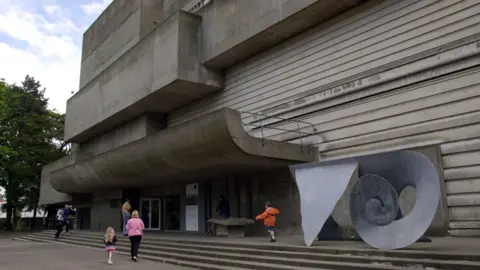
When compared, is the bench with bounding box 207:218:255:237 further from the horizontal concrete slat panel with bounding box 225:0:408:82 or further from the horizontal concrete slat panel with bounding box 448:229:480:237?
the horizontal concrete slat panel with bounding box 448:229:480:237

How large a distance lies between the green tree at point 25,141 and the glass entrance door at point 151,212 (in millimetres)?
15091

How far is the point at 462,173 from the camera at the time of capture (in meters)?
10.9

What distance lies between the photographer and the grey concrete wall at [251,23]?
14.6m

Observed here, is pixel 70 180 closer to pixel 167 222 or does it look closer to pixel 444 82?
pixel 167 222

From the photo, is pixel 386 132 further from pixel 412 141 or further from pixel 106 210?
pixel 106 210

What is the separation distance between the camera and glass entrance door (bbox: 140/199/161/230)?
78.8 feet

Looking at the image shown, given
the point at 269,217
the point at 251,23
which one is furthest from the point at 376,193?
the point at 251,23

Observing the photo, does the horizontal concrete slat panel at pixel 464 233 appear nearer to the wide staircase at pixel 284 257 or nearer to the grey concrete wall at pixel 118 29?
the wide staircase at pixel 284 257

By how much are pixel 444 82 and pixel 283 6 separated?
20.7 feet

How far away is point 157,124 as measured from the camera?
23.9m

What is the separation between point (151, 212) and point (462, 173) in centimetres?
1788

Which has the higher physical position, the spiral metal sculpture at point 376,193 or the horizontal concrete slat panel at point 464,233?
the spiral metal sculpture at point 376,193

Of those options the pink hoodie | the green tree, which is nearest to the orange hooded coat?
the pink hoodie

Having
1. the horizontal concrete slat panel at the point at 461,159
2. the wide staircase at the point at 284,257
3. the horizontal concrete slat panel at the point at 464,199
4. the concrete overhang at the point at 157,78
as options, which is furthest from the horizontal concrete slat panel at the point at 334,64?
the wide staircase at the point at 284,257
